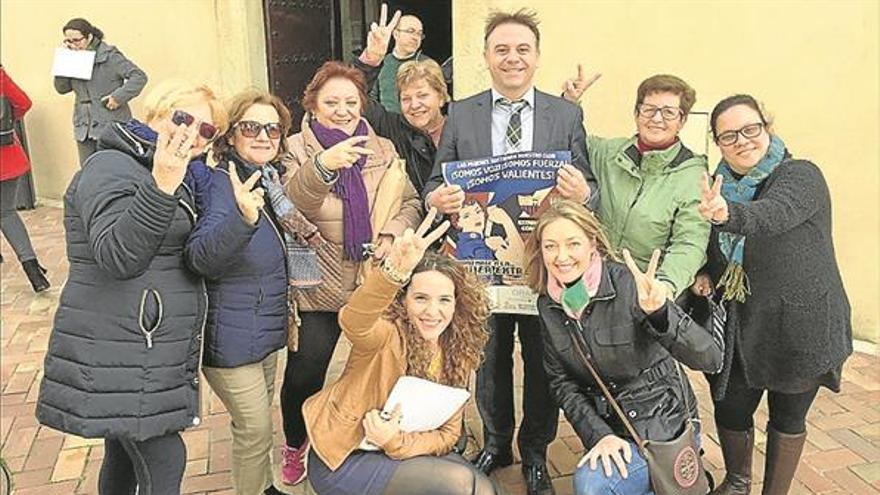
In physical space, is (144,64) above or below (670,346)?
above

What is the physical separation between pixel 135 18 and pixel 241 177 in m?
5.57

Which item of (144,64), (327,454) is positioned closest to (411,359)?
(327,454)

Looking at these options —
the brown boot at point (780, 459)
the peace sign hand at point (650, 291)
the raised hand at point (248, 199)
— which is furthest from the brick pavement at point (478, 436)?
the raised hand at point (248, 199)

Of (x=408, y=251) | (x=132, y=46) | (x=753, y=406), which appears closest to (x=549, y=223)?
(x=408, y=251)

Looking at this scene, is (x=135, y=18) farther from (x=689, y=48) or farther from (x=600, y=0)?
(x=689, y=48)

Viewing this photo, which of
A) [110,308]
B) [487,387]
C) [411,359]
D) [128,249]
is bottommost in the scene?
[487,387]

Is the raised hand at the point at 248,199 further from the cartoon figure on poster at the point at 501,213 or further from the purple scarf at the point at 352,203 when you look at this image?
the cartoon figure on poster at the point at 501,213

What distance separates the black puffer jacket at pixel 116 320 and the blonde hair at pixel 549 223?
1164 mm

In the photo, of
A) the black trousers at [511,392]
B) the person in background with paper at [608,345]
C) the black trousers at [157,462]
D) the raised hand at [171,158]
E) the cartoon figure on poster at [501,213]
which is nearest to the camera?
the raised hand at [171,158]

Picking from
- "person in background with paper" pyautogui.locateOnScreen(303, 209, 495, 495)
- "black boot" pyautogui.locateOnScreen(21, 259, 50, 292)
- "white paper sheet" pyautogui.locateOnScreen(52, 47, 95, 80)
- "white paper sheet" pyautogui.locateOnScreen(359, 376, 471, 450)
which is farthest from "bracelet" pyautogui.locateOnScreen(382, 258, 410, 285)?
"white paper sheet" pyautogui.locateOnScreen(52, 47, 95, 80)

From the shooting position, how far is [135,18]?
7.80 metres

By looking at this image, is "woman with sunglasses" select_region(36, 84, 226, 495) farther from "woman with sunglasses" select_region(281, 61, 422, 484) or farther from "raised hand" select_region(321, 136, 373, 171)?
"woman with sunglasses" select_region(281, 61, 422, 484)

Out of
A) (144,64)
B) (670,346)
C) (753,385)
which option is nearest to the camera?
(670,346)

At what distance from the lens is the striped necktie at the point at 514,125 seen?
327 cm
